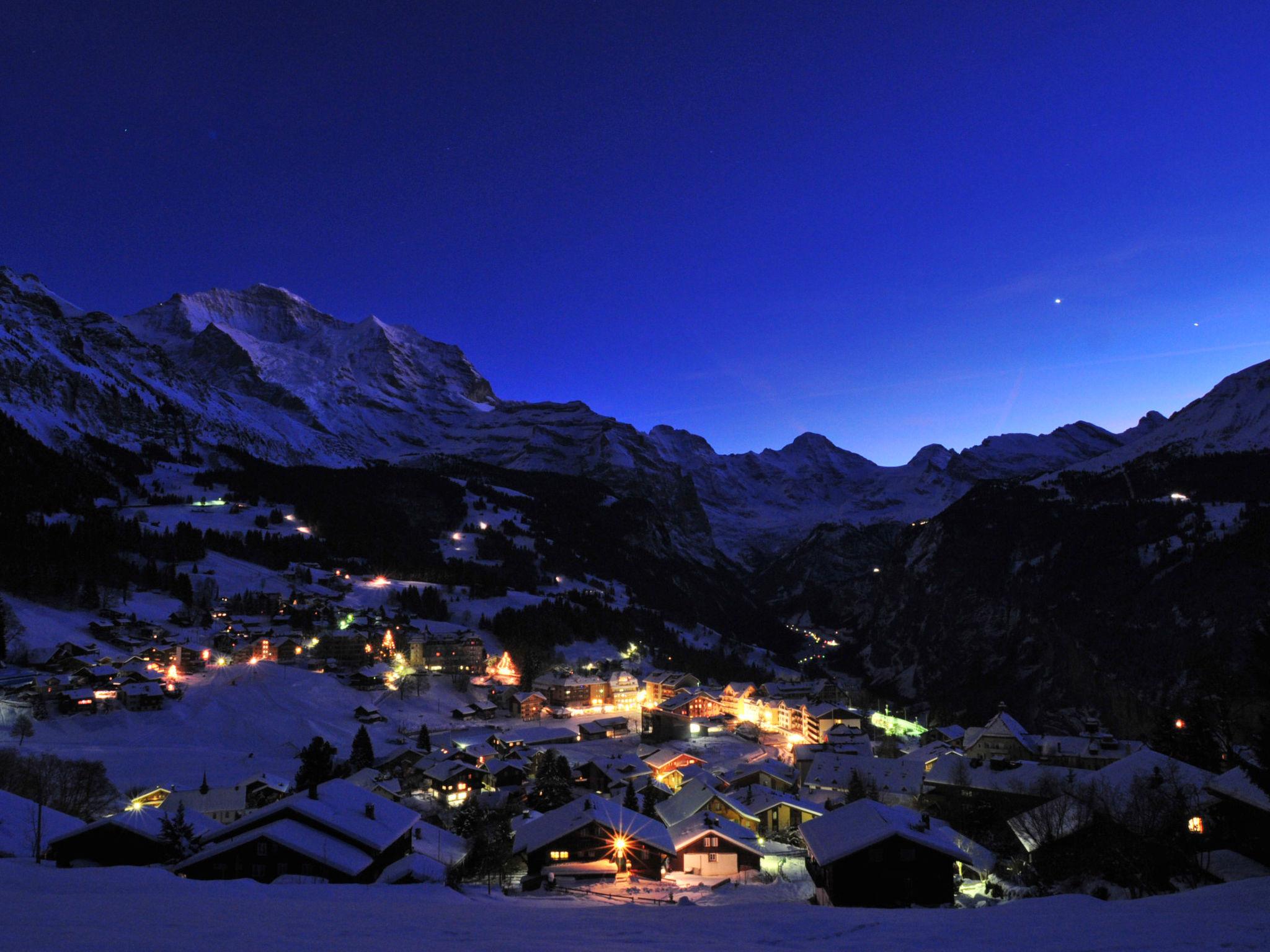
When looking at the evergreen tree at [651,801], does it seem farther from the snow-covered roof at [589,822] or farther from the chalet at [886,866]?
the chalet at [886,866]

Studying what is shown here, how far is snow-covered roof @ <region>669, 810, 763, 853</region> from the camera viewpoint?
38.2 meters

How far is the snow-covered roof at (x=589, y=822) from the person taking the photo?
35.2 metres

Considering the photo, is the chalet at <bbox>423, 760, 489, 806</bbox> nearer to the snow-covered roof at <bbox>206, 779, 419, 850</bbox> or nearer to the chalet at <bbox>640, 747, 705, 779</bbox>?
the chalet at <bbox>640, 747, 705, 779</bbox>

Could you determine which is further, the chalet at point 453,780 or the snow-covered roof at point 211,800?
the chalet at point 453,780

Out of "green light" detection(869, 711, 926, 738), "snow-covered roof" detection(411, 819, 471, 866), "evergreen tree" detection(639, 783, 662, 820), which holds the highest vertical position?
"snow-covered roof" detection(411, 819, 471, 866)

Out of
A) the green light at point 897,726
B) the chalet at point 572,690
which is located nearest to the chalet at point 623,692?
the chalet at point 572,690

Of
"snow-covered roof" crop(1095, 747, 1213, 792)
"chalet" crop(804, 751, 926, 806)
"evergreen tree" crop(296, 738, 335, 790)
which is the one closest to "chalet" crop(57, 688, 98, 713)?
"evergreen tree" crop(296, 738, 335, 790)

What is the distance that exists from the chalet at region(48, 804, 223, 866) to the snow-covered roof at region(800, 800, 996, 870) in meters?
26.1

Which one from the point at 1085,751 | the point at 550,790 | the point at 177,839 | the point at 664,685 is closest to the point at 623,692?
the point at 664,685

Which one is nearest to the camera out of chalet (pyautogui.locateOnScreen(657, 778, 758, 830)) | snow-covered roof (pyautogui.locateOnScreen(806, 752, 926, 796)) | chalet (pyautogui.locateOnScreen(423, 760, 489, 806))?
chalet (pyautogui.locateOnScreen(657, 778, 758, 830))

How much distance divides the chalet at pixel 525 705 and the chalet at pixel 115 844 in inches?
2695

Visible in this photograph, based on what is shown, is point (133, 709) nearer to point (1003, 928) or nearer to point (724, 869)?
point (724, 869)

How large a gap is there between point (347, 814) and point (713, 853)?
1910 cm

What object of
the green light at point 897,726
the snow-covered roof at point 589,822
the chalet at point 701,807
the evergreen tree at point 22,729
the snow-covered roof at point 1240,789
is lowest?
the green light at point 897,726
